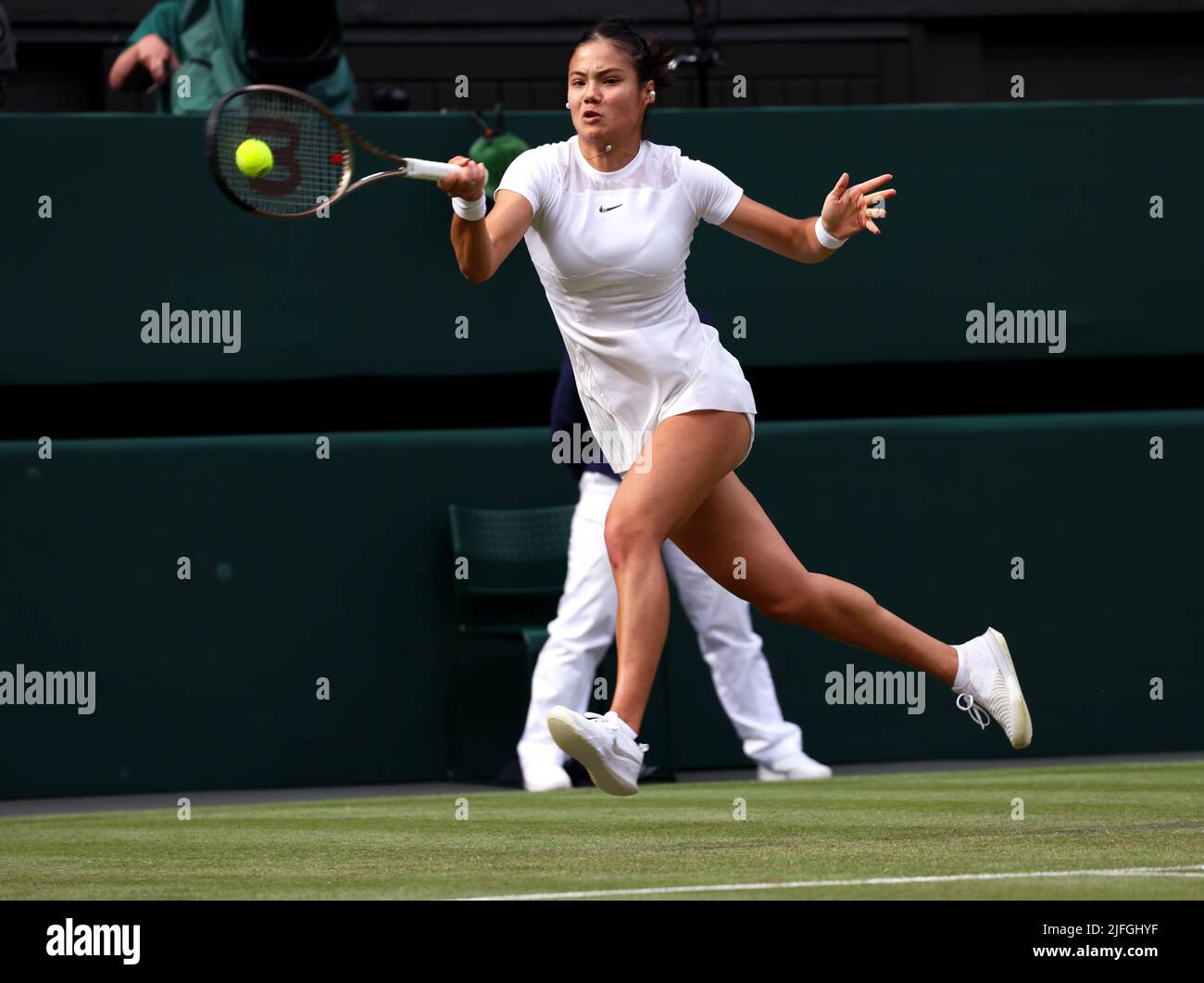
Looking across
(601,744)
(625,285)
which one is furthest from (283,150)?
(601,744)

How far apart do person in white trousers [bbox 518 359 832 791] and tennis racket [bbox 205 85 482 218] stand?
3.49m

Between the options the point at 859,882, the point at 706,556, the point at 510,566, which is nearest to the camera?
the point at 859,882

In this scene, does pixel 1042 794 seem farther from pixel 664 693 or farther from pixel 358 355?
pixel 358 355

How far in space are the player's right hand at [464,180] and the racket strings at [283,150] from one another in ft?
1.97

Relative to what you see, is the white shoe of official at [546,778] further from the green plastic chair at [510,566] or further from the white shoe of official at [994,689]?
the white shoe of official at [994,689]

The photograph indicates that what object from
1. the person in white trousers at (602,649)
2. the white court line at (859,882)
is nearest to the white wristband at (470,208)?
the white court line at (859,882)

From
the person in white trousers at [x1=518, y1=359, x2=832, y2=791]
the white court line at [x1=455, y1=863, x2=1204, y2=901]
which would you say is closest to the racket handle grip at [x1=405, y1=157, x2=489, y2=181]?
the white court line at [x1=455, y1=863, x2=1204, y2=901]

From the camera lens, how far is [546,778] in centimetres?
934

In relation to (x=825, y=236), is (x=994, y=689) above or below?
below

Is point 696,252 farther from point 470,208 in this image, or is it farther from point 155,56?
point 470,208

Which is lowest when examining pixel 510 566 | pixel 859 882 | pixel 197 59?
pixel 859 882

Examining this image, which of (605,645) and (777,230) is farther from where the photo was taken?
(605,645)

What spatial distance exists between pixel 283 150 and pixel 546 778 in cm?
414

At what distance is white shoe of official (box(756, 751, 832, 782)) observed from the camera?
31.8ft
